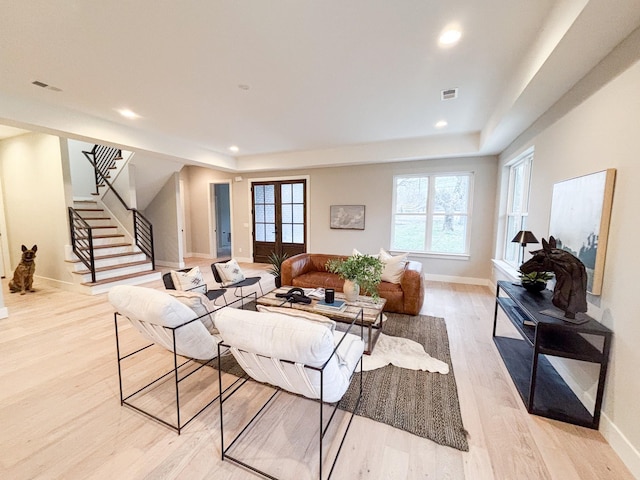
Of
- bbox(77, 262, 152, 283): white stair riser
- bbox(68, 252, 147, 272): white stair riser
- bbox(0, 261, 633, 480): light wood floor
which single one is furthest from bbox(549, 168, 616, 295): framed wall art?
bbox(68, 252, 147, 272): white stair riser

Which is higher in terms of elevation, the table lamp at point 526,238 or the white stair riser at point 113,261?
the table lamp at point 526,238

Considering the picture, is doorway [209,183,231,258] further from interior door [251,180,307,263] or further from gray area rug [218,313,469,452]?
gray area rug [218,313,469,452]

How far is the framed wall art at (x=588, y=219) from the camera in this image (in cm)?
178

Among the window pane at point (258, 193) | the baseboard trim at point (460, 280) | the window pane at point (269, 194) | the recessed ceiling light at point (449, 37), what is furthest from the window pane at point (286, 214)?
the recessed ceiling light at point (449, 37)

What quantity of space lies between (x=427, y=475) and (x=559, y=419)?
1117mm

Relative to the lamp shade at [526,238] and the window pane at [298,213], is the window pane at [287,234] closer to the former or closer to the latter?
the window pane at [298,213]

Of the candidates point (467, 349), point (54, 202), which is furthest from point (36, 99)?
point (467, 349)

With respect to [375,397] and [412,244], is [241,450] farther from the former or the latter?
[412,244]

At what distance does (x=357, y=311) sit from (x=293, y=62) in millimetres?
2404

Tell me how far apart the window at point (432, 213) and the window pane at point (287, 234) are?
8.38 ft

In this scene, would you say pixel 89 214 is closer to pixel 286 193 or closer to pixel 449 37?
pixel 286 193

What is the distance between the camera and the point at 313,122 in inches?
157

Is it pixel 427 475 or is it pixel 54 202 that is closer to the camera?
pixel 427 475

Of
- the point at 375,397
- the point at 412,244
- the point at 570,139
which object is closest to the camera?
the point at 375,397
